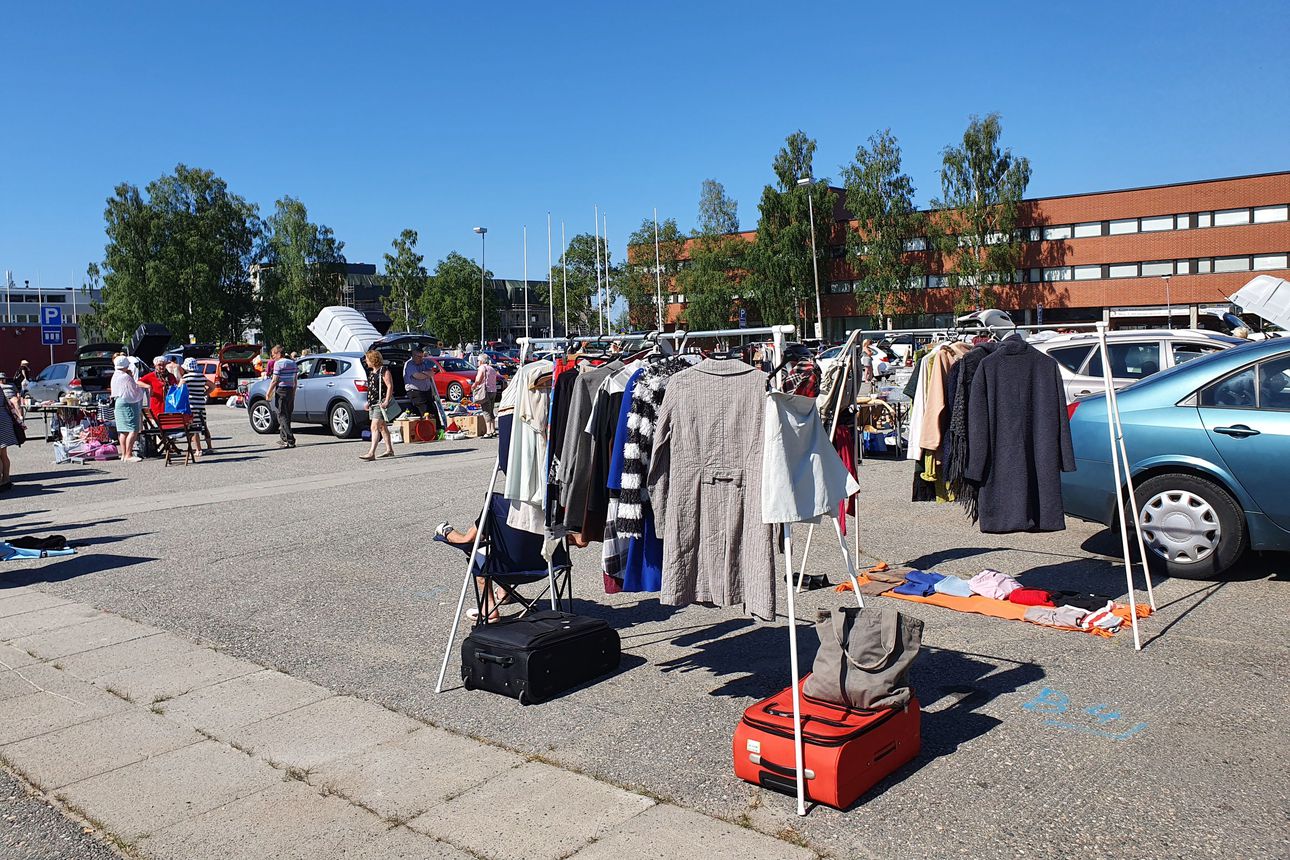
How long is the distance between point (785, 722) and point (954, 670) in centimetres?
172

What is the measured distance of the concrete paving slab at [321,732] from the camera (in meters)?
4.52

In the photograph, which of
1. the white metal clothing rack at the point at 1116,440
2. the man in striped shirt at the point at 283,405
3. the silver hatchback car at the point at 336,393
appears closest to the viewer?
the white metal clothing rack at the point at 1116,440

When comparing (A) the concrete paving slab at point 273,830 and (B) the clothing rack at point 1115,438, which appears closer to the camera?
(A) the concrete paving slab at point 273,830

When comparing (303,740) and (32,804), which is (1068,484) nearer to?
(303,740)

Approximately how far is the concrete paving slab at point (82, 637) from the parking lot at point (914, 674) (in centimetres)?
24

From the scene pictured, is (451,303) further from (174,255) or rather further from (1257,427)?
(1257,427)

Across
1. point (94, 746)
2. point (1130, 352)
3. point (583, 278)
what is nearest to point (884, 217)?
point (583, 278)

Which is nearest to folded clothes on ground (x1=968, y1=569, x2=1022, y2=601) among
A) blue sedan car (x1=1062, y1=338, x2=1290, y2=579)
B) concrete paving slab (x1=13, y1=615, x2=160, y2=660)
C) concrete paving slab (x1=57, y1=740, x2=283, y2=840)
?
blue sedan car (x1=1062, y1=338, x2=1290, y2=579)

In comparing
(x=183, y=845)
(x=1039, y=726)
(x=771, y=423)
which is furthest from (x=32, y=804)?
(x=1039, y=726)

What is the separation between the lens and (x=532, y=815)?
3.81m

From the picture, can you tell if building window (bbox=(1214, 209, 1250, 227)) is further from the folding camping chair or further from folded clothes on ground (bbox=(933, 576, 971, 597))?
the folding camping chair

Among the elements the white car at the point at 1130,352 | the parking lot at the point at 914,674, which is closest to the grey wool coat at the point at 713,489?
the parking lot at the point at 914,674

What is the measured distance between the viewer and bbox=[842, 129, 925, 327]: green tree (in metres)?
58.9

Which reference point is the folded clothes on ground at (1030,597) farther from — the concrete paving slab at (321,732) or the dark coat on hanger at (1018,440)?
the concrete paving slab at (321,732)
